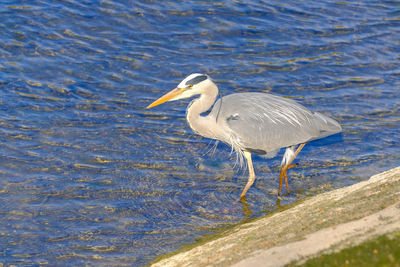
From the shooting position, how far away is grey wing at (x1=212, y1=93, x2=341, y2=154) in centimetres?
708

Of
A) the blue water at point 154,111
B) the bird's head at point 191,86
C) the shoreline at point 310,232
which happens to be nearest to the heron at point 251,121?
the bird's head at point 191,86

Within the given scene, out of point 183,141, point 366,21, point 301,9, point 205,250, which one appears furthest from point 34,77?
point 366,21

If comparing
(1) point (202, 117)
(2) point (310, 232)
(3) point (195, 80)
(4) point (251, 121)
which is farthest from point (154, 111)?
(2) point (310, 232)

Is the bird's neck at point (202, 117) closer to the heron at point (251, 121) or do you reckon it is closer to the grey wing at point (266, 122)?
the heron at point (251, 121)

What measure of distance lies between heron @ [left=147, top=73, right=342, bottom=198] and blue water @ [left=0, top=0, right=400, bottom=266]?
1.67 ft

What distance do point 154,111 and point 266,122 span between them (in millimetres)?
2307

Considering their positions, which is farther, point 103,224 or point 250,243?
point 103,224

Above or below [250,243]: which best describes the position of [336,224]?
above

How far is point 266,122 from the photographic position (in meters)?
7.18

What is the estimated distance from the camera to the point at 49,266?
18.1 ft

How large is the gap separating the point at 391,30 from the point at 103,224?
8411 mm

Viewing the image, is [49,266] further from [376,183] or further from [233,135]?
[376,183]

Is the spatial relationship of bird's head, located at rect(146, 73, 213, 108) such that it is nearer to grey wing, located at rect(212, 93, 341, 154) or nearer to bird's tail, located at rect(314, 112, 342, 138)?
grey wing, located at rect(212, 93, 341, 154)

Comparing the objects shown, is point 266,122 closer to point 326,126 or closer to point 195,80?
point 326,126
